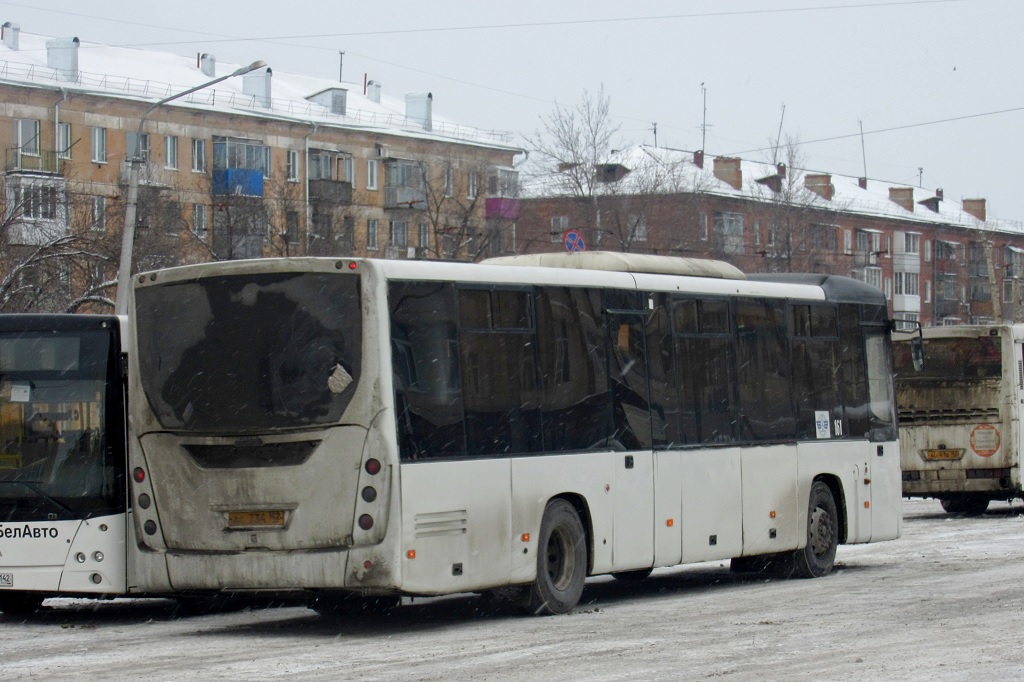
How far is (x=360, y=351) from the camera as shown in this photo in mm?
12164

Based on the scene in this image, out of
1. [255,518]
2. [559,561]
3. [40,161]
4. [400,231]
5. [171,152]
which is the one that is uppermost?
[171,152]

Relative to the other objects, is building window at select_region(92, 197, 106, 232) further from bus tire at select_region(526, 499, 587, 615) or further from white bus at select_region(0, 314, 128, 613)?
bus tire at select_region(526, 499, 587, 615)

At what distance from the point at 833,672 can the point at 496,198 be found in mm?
57467

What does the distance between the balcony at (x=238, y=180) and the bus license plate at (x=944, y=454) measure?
4162 centimetres

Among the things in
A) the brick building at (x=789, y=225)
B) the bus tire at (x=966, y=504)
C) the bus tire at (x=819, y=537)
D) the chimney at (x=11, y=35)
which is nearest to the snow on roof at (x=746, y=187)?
the brick building at (x=789, y=225)

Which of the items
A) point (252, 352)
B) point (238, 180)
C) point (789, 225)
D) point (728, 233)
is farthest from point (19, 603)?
point (728, 233)

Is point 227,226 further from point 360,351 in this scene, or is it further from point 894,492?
point 360,351

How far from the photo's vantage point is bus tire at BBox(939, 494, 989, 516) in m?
28.4

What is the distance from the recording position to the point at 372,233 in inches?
3027

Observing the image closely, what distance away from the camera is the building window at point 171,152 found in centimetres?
6831

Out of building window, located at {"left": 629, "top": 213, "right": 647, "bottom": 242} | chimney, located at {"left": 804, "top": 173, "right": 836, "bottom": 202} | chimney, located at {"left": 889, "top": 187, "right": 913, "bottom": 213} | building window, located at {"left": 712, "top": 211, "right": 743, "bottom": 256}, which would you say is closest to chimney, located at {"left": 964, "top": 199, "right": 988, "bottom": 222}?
chimney, located at {"left": 889, "top": 187, "right": 913, "bottom": 213}

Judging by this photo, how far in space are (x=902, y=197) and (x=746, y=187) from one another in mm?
21048

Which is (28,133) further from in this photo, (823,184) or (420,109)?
(823,184)

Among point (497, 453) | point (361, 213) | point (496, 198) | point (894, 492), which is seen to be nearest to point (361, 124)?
point (361, 213)
